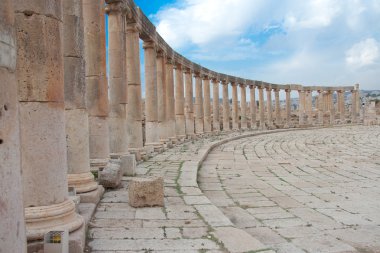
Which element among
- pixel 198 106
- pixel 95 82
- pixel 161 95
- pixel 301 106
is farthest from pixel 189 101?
pixel 301 106

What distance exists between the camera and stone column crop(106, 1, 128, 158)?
12344mm

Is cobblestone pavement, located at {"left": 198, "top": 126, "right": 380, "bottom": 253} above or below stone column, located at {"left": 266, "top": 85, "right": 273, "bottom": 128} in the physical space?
below

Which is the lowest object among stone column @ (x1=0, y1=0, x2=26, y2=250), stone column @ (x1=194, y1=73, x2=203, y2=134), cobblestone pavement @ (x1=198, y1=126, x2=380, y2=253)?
cobblestone pavement @ (x1=198, y1=126, x2=380, y2=253)

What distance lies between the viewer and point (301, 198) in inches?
357

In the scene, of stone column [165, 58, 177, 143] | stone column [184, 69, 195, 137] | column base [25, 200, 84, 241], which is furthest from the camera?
stone column [184, 69, 195, 137]

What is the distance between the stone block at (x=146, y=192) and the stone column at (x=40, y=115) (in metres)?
2.06

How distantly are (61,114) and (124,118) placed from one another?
24.5ft

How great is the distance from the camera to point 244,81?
3894 centimetres

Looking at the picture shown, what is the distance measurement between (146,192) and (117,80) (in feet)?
19.9

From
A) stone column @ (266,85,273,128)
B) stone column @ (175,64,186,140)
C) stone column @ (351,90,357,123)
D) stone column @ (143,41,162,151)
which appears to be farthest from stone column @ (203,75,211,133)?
stone column @ (351,90,357,123)

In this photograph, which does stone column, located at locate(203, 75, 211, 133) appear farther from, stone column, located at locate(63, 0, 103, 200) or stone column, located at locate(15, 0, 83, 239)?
stone column, located at locate(15, 0, 83, 239)

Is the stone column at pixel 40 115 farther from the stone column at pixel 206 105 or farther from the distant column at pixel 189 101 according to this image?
the stone column at pixel 206 105

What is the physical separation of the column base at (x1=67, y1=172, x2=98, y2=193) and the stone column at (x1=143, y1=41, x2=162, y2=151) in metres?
10.2

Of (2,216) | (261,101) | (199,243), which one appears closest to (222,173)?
(199,243)
